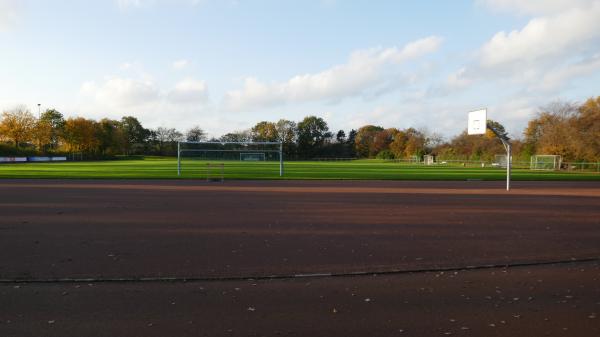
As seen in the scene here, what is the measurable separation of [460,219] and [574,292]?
6839 mm

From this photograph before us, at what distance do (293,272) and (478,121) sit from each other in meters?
27.2

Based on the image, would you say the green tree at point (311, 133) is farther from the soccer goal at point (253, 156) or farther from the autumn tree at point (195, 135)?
the soccer goal at point (253, 156)

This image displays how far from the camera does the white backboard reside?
3019 centimetres

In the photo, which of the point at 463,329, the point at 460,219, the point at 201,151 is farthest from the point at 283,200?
the point at 201,151

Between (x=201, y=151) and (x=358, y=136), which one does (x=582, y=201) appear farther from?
(x=358, y=136)

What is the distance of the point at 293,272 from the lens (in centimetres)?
690

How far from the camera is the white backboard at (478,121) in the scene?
3019 centimetres

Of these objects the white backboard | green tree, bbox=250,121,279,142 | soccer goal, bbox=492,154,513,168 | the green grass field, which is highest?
green tree, bbox=250,121,279,142

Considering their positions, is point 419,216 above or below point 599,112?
below

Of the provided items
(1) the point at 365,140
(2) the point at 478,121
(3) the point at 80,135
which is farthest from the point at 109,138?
(2) the point at 478,121

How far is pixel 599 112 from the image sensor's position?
172 feet

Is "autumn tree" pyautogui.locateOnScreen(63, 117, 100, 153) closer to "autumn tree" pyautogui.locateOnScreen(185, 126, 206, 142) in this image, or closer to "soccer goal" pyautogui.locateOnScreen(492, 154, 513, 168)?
"autumn tree" pyautogui.locateOnScreen(185, 126, 206, 142)

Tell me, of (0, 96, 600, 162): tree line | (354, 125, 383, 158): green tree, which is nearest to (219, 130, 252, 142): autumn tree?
(0, 96, 600, 162): tree line

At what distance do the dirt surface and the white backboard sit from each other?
17.0 m
